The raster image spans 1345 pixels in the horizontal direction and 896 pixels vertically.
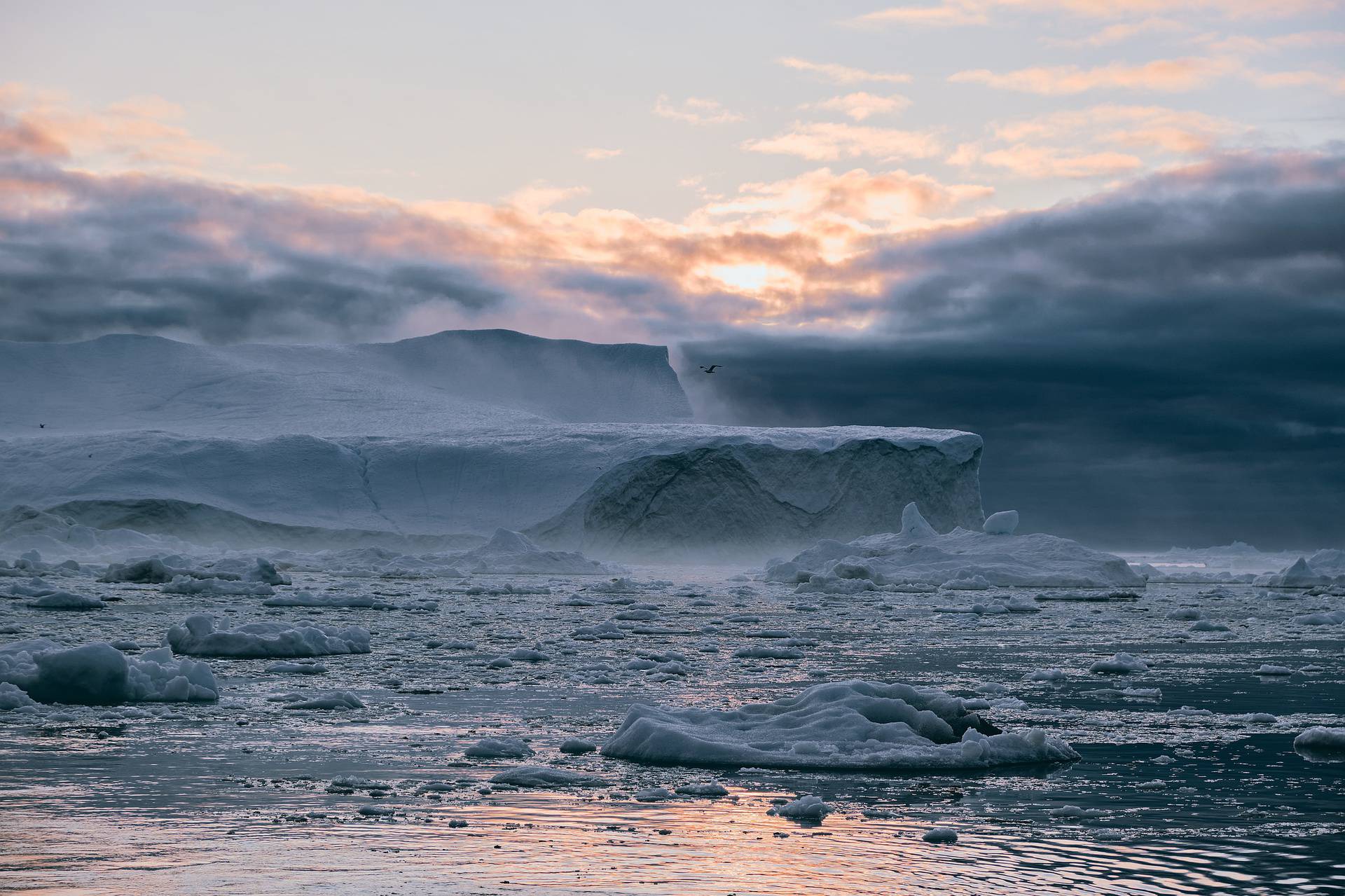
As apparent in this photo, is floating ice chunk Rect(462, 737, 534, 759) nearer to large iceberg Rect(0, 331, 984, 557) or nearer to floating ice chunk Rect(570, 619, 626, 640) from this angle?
floating ice chunk Rect(570, 619, 626, 640)

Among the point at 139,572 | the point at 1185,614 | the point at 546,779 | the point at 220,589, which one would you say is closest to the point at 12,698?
the point at 546,779

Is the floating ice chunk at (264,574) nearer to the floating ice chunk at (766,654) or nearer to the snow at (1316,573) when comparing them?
the floating ice chunk at (766,654)

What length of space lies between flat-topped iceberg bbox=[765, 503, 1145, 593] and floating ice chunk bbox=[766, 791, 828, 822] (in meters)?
20.5

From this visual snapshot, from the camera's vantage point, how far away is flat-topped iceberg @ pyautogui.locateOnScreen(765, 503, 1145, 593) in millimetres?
27781

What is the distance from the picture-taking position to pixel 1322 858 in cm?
464

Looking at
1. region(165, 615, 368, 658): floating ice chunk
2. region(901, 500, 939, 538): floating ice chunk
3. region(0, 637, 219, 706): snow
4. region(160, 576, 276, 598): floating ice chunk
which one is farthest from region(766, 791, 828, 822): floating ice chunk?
region(901, 500, 939, 538): floating ice chunk

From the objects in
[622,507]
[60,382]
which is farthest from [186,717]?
[60,382]

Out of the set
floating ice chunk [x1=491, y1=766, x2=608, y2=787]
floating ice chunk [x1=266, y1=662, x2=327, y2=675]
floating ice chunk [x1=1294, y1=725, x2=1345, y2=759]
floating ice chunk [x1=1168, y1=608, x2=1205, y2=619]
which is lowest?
floating ice chunk [x1=1168, y1=608, x2=1205, y2=619]

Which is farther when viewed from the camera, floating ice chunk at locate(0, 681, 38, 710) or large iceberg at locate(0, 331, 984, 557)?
large iceberg at locate(0, 331, 984, 557)

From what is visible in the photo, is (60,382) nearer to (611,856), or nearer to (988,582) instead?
(988,582)

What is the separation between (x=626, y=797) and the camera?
220 inches

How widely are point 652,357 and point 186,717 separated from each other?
5081 cm

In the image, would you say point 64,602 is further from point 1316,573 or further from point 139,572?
point 1316,573

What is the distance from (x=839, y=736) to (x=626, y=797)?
61.7 inches
